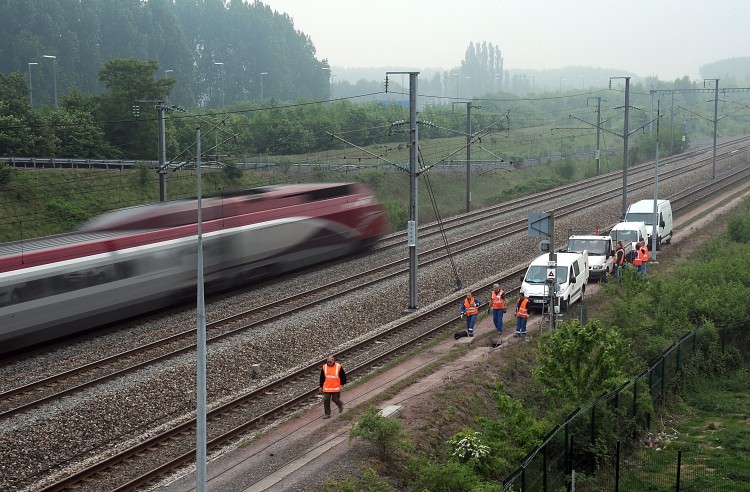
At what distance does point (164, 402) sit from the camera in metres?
20.2

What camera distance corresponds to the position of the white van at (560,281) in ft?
94.5

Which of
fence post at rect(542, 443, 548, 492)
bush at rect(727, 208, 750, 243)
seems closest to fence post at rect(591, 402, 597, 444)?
fence post at rect(542, 443, 548, 492)

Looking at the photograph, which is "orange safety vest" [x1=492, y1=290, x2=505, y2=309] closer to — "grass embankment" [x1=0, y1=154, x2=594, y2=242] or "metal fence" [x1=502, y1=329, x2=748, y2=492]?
"metal fence" [x1=502, y1=329, x2=748, y2=492]

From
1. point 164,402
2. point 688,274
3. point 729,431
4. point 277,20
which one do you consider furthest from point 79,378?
point 277,20

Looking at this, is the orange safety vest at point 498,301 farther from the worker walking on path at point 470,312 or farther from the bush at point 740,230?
the bush at point 740,230

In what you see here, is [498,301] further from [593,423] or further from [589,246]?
[589,246]

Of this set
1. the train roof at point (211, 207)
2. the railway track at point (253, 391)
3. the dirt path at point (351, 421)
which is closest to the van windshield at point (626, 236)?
the railway track at point (253, 391)

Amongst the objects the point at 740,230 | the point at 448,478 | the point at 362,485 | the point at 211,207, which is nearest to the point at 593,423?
the point at 448,478

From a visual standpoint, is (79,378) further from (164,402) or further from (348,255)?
(348,255)

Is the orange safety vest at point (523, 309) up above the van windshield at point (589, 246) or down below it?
below

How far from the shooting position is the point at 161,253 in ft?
88.5

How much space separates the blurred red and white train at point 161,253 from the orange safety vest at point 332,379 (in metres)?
8.36

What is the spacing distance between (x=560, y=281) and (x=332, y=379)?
492 inches

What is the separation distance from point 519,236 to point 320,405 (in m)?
24.2
